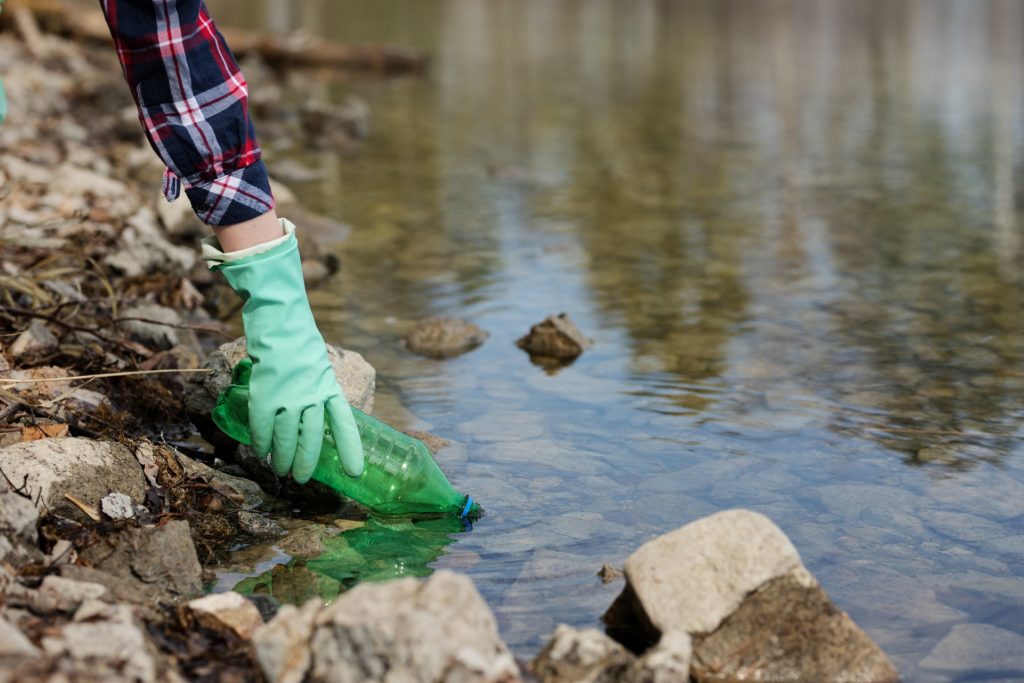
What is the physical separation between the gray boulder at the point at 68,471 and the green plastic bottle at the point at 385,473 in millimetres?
294

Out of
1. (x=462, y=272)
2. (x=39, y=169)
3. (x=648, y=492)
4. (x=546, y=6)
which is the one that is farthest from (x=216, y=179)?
(x=546, y=6)

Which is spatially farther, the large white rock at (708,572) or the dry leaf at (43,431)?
the dry leaf at (43,431)

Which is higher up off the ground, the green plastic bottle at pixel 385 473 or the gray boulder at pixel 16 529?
the gray boulder at pixel 16 529

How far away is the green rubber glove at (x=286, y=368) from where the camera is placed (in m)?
3.06

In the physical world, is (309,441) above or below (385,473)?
above

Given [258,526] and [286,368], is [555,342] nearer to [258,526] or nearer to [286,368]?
[258,526]

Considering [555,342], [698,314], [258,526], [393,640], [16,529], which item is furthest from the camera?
[698,314]

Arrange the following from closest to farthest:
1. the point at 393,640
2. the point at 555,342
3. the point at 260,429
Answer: the point at 393,640 → the point at 260,429 → the point at 555,342

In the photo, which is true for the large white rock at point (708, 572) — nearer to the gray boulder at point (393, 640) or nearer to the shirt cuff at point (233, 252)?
the gray boulder at point (393, 640)

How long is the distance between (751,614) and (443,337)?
103 inches

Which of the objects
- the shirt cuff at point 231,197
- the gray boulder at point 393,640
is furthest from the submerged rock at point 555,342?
the gray boulder at point 393,640

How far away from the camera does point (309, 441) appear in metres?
3.16

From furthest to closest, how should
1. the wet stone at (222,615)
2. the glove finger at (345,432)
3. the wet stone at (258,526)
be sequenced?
the wet stone at (258,526) → the glove finger at (345,432) → the wet stone at (222,615)

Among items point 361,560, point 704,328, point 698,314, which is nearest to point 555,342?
point 704,328
